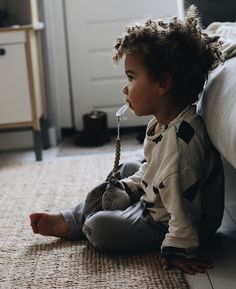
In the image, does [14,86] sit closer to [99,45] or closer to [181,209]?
[99,45]

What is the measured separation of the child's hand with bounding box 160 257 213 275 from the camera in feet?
3.51

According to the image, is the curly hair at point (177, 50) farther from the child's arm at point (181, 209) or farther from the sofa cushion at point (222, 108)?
the child's arm at point (181, 209)

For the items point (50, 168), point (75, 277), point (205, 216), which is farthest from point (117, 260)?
point (50, 168)

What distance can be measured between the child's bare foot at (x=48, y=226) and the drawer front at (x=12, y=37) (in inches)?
43.3

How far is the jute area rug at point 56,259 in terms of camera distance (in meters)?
1.06

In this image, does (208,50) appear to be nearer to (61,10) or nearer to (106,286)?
(106,286)

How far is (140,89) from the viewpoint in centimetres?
116

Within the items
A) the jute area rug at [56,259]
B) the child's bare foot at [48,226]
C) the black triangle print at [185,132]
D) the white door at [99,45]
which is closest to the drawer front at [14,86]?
the jute area rug at [56,259]

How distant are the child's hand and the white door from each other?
180cm

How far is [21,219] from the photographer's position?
151 centimetres

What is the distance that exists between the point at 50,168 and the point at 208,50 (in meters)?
1.17

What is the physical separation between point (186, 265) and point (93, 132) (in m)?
1.62

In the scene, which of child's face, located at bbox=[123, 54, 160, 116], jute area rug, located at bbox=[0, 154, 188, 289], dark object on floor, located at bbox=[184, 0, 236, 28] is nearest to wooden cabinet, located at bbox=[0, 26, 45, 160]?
jute area rug, located at bbox=[0, 154, 188, 289]

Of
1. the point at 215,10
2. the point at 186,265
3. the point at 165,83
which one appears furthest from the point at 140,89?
the point at 215,10
